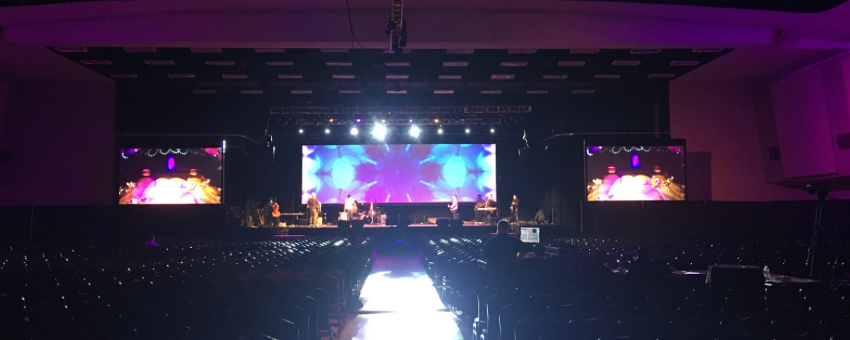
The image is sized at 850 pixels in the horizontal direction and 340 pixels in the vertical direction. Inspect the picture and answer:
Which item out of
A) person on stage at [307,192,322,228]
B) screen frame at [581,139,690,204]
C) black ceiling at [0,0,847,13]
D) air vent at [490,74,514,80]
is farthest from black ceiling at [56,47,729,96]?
person on stage at [307,192,322,228]

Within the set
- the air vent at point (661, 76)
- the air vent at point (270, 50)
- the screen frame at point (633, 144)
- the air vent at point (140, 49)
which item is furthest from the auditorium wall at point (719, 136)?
the air vent at point (140, 49)

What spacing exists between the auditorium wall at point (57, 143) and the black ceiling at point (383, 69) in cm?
124

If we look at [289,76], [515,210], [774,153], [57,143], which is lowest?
[515,210]

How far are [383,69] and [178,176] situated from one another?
723cm

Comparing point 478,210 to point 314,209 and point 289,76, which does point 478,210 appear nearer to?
point 314,209

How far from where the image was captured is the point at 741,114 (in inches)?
690

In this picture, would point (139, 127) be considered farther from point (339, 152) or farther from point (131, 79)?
point (339, 152)

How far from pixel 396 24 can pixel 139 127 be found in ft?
40.6

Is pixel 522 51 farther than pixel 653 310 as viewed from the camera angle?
Yes

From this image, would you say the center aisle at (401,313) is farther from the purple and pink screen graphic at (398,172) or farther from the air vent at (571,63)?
the purple and pink screen graphic at (398,172)

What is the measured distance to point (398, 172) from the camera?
72.6 ft

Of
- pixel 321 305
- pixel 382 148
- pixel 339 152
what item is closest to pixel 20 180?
pixel 339 152

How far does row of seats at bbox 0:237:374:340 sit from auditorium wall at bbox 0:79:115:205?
A: 10842mm

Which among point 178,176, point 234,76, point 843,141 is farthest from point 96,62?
point 843,141
